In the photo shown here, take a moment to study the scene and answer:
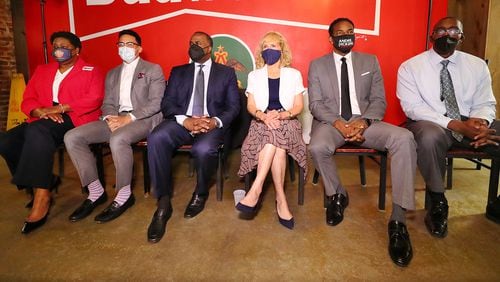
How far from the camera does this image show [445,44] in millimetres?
2736

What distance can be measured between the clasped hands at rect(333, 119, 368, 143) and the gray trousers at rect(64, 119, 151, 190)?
63.9 inches

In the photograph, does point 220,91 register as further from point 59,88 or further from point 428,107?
point 428,107

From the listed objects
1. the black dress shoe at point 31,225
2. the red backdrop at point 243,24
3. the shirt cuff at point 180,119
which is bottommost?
the black dress shoe at point 31,225

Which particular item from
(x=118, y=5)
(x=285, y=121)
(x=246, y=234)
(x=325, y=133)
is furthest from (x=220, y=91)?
(x=118, y=5)

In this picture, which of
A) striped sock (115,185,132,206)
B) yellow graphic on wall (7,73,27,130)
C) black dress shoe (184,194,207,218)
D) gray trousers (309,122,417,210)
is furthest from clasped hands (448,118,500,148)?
yellow graphic on wall (7,73,27,130)

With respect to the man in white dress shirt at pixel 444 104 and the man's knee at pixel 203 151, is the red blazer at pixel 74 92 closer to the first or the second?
the man's knee at pixel 203 151

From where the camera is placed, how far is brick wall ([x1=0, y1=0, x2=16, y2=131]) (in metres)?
5.38

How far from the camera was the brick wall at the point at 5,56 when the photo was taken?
5.38 metres

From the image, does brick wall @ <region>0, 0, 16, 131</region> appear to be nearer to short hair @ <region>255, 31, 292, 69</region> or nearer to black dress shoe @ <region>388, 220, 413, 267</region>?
short hair @ <region>255, 31, 292, 69</region>

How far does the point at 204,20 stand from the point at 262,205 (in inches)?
98.4

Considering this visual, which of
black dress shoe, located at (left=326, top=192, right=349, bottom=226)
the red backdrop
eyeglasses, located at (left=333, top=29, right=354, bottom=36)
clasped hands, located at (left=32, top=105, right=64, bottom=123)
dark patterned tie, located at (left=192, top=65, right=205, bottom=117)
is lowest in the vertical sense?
black dress shoe, located at (left=326, top=192, right=349, bottom=226)

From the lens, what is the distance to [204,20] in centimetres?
425

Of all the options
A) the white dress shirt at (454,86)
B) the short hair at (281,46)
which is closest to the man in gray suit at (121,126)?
the short hair at (281,46)

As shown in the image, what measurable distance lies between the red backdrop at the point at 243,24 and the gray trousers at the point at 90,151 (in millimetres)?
1775
